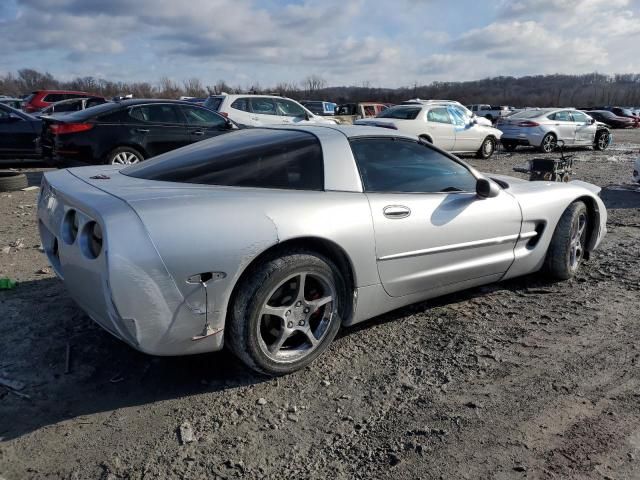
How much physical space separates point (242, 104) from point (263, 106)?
21.3 inches

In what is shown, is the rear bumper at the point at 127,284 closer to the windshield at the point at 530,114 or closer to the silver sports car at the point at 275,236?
the silver sports car at the point at 275,236

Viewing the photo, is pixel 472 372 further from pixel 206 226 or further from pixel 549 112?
pixel 549 112

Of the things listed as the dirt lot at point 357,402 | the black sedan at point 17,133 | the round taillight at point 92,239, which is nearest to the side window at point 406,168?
the dirt lot at point 357,402

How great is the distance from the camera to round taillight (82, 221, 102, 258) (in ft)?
7.99

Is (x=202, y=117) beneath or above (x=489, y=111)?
beneath

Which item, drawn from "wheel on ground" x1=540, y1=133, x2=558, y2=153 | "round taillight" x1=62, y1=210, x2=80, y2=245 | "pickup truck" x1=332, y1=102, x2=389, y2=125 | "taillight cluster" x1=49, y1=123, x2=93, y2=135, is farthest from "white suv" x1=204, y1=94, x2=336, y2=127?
"round taillight" x1=62, y1=210, x2=80, y2=245

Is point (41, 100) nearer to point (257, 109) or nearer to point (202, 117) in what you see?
point (257, 109)

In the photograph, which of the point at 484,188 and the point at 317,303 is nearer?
the point at 317,303

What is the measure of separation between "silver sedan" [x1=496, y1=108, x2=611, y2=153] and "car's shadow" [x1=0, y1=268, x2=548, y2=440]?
46.9ft

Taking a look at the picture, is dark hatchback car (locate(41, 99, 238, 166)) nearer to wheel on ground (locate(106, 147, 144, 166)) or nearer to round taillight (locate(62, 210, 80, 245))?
wheel on ground (locate(106, 147, 144, 166))

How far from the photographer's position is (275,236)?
2607mm

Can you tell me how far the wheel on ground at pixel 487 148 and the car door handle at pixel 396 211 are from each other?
12395 mm

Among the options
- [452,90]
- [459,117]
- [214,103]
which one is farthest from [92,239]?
[452,90]

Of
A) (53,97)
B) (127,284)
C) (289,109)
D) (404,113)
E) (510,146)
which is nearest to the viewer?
(127,284)
